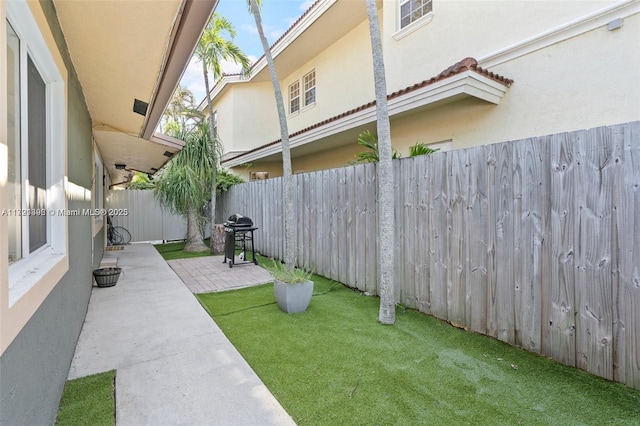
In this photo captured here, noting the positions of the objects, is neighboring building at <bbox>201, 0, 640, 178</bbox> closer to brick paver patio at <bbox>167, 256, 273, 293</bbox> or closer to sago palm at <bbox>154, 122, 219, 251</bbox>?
sago palm at <bbox>154, 122, 219, 251</bbox>

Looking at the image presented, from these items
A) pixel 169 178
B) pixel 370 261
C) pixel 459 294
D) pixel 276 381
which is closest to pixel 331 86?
pixel 169 178

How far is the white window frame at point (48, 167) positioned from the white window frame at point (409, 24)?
22.8ft

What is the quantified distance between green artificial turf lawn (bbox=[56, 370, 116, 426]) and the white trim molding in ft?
24.3

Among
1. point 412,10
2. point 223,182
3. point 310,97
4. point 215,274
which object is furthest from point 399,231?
point 310,97

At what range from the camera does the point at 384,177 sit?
407 centimetres

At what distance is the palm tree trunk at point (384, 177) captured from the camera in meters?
3.98

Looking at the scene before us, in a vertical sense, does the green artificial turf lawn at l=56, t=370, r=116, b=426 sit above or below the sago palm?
below

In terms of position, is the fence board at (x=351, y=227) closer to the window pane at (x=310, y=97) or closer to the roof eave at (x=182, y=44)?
the roof eave at (x=182, y=44)

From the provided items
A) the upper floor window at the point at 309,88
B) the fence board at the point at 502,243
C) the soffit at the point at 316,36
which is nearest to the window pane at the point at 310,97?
the upper floor window at the point at 309,88

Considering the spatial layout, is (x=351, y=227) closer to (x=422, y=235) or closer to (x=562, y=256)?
(x=422, y=235)

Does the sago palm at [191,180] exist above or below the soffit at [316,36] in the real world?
below

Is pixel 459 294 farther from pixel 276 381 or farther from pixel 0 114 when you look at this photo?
pixel 0 114

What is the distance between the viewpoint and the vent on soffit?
→ 4.60 meters

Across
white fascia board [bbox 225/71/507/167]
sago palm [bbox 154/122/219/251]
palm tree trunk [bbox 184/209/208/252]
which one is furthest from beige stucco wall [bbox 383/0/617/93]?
palm tree trunk [bbox 184/209/208/252]
